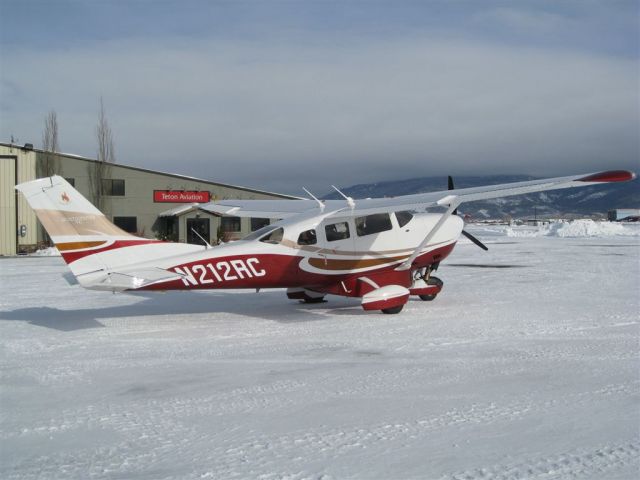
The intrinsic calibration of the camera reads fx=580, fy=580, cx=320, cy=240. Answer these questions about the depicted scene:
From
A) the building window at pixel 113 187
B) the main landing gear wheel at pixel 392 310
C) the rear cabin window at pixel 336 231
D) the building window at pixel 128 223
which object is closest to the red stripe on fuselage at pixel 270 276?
the main landing gear wheel at pixel 392 310

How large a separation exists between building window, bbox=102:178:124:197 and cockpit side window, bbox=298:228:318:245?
90.6 feet

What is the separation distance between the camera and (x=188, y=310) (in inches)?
432

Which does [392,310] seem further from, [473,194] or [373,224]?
[473,194]

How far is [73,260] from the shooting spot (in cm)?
846

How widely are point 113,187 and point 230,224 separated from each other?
741 centimetres

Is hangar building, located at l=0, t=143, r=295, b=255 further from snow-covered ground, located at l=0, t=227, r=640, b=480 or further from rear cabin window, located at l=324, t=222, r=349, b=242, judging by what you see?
snow-covered ground, located at l=0, t=227, r=640, b=480

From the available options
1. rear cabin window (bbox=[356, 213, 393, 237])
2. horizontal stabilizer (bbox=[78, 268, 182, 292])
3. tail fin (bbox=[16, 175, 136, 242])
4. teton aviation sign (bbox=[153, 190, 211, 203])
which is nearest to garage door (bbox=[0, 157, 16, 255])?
teton aviation sign (bbox=[153, 190, 211, 203])

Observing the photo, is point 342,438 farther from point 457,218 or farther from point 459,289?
point 459,289

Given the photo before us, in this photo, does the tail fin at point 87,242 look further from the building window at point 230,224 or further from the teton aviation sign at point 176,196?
the building window at point 230,224

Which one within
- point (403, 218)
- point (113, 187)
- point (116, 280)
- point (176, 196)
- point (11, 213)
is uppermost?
point (113, 187)

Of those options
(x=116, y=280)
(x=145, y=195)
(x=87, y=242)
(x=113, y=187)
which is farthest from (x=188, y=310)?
(x=113, y=187)

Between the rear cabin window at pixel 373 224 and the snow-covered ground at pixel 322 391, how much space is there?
1518 mm

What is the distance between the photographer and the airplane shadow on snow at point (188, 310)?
9906 millimetres

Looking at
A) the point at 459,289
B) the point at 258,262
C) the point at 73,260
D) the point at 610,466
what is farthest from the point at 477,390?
the point at 459,289
